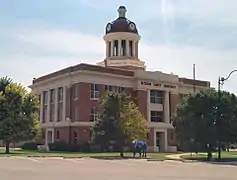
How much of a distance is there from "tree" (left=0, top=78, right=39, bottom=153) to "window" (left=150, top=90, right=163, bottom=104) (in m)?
24.8

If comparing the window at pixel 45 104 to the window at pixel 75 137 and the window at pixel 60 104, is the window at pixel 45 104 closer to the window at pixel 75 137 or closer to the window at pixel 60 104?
the window at pixel 60 104

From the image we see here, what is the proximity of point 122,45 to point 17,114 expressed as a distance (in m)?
32.2

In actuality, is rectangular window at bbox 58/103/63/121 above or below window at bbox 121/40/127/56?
below

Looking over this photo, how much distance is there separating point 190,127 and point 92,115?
2324 centimetres

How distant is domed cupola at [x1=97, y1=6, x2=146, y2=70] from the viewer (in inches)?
2936

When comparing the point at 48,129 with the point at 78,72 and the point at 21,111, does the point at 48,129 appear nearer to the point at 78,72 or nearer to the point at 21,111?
the point at 78,72

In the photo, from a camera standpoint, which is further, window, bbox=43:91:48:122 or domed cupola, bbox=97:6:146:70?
domed cupola, bbox=97:6:146:70

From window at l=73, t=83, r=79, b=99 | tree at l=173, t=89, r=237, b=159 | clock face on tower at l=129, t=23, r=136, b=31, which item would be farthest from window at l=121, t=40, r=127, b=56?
tree at l=173, t=89, r=237, b=159

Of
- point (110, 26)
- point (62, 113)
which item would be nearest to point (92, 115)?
point (62, 113)

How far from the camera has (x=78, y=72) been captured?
62438mm

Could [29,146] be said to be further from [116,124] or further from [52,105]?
[116,124]

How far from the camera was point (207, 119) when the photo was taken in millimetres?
41281

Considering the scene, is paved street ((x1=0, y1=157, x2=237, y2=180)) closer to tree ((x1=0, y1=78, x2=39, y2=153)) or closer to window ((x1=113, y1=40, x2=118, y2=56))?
tree ((x1=0, y1=78, x2=39, y2=153))

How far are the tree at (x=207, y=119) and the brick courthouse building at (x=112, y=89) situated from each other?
70.1 ft
